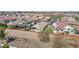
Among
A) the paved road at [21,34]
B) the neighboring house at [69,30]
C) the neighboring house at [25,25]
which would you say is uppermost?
the neighboring house at [25,25]

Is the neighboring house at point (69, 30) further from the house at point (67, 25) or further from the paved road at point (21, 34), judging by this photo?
the paved road at point (21, 34)

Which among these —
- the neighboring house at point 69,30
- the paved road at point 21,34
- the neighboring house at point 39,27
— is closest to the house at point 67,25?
the neighboring house at point 69,30

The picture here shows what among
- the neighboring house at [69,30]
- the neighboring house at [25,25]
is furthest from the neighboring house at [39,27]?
the neighboring house at [69,30]

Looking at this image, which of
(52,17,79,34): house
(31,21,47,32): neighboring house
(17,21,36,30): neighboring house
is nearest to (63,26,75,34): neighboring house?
(52,17,79,34): house

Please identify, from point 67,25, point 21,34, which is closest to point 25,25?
point 21,34

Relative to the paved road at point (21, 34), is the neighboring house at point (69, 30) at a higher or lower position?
higher

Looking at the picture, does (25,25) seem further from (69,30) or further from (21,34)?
(69,30)

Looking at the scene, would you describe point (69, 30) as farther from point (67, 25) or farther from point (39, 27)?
point (39, 27)

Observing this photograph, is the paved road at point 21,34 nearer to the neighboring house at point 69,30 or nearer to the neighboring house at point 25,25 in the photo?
the neighboring house at point 25,25

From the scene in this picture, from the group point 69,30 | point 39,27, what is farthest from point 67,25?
point 39,27
